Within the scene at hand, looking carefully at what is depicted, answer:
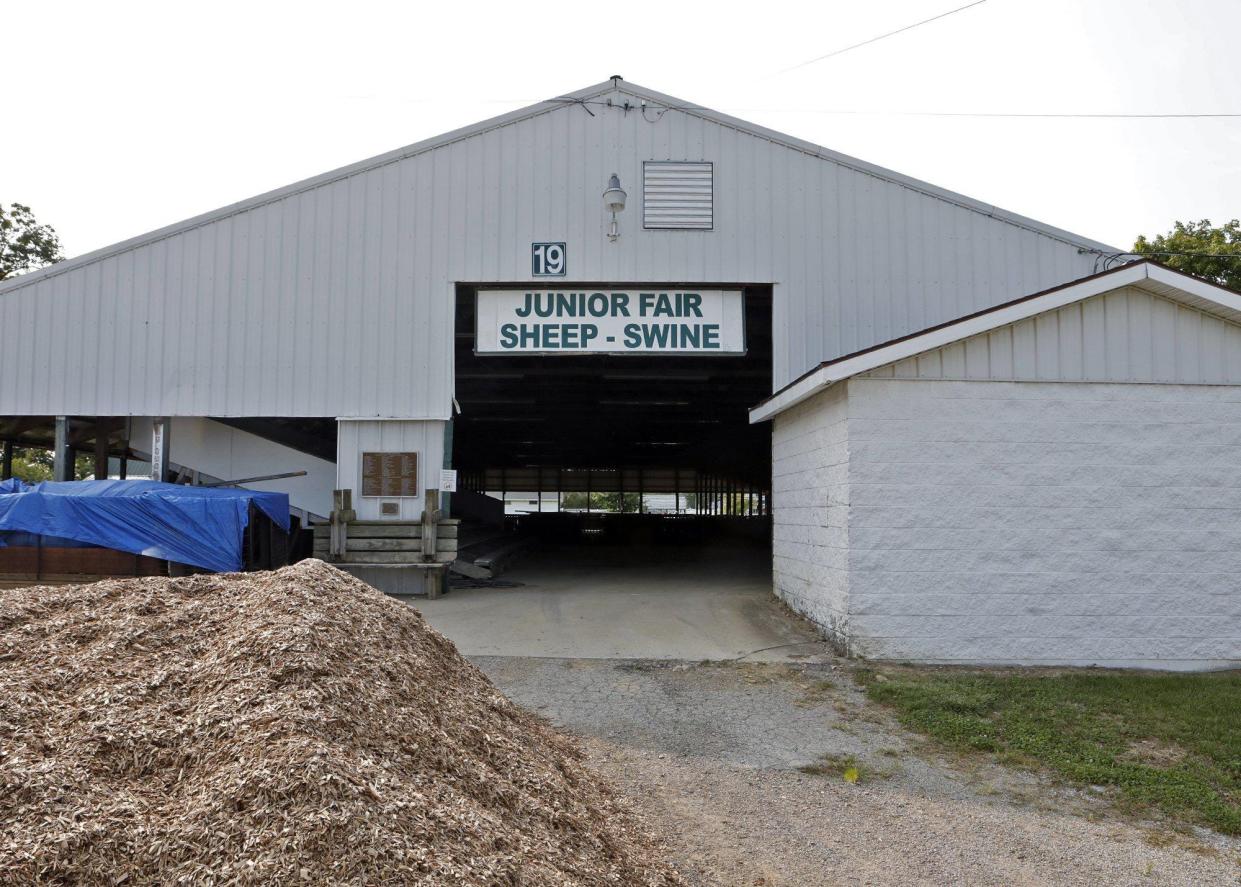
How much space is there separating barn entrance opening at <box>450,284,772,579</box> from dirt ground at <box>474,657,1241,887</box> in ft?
21.8

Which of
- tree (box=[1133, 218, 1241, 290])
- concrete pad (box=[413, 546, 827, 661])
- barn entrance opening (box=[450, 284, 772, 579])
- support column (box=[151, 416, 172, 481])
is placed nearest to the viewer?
concrete pad (box=[413, 546, 827, 661])

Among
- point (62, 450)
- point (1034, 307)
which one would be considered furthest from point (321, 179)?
point (1034, 307)

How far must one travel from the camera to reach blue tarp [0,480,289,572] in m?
11.2

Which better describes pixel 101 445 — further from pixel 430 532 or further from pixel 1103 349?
pixel 1103 349

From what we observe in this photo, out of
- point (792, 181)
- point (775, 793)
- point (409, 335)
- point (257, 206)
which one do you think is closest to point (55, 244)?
point (257, 206)

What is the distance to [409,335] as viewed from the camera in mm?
12922

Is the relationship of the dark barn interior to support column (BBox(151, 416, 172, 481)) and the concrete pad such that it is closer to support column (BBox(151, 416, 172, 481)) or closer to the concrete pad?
the concrete pad

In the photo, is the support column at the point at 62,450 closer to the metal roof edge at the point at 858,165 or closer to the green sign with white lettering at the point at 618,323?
the green sign with white lettering at the point at 618,323

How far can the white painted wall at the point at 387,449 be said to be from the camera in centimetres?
1277

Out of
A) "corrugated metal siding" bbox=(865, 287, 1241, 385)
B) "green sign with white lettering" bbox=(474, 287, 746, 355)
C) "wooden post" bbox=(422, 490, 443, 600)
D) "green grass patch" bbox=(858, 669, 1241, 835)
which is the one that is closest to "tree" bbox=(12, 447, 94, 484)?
"wooden post" bbox=(422, 490, 443, 600)

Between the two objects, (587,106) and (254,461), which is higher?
(587,106)

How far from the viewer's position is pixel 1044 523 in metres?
8.61

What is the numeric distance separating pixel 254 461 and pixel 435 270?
490cm

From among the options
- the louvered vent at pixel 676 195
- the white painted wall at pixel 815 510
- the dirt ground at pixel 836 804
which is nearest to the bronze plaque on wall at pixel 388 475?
the louvered vent at pixel 676 195
